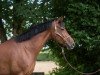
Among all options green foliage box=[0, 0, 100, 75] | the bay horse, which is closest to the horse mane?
the bay horse

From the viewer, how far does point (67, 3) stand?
10.1 metres

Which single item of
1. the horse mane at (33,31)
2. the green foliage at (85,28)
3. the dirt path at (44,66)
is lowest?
the dirt path at (44,66)

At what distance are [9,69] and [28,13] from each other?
11.4ft

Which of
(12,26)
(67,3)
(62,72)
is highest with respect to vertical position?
(67,3)

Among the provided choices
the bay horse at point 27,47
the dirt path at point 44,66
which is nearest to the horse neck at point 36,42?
the bay horse at point 27,47

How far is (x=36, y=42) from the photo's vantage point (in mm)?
7027

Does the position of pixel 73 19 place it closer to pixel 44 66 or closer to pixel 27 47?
pixel 27 47

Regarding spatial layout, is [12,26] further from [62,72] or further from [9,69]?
[9,69]

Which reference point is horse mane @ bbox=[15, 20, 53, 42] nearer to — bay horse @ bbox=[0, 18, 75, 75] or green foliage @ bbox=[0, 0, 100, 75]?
bay horse @ bbox=[0, 18, 75, 75]

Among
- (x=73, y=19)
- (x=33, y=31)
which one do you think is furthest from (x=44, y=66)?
(x=33, y=31)

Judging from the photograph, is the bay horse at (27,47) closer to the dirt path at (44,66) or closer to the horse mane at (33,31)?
the horse mane at (33,31)

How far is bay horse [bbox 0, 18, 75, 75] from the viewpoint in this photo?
677 cm

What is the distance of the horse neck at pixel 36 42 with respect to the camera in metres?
6.96

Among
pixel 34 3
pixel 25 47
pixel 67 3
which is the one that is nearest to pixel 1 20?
pixel 34 3
